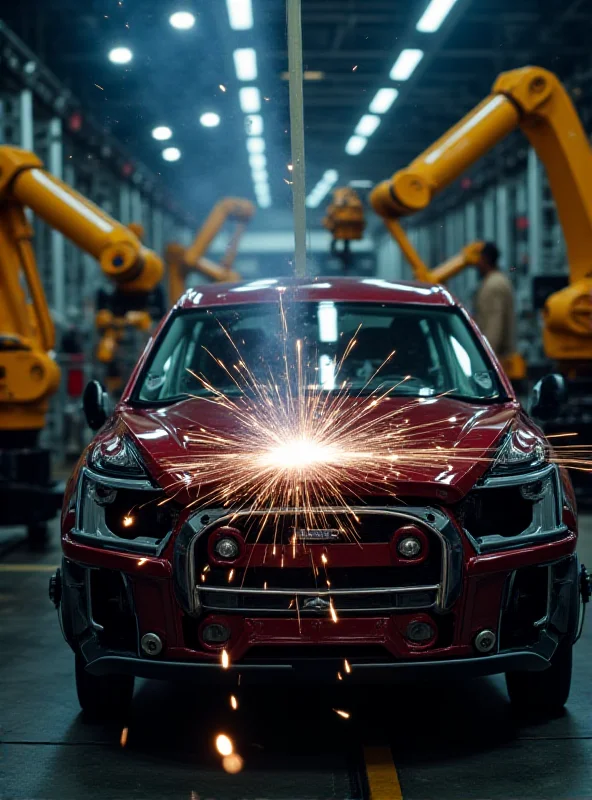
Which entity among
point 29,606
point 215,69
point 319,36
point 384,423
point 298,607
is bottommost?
point 29,606

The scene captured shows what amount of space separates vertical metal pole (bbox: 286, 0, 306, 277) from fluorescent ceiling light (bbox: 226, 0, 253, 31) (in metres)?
3.77

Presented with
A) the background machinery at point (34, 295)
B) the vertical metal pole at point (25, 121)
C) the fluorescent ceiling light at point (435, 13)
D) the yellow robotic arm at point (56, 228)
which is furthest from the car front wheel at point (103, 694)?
the vertical metal pole at point (25, 121)

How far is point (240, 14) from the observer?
10828 mm

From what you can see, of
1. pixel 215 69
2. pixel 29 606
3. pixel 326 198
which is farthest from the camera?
pixel 326 198

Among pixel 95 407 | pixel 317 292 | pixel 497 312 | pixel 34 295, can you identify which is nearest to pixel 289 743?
pixel 95 407

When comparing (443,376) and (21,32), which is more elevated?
(21,32)

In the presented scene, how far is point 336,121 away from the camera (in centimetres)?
2177

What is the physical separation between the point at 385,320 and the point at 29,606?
2614 mm

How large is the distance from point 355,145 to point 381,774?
20773 mm

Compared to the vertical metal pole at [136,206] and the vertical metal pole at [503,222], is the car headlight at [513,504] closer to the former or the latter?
the vertical metal pole at [503,222]

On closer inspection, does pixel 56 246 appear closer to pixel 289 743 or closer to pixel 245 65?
pixel 245 65

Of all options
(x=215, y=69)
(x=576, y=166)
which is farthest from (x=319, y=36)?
(x=576, y=166)

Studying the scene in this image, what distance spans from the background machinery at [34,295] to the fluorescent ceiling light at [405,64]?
830 centimetres

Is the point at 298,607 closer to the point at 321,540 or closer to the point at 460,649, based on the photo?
the point at 321,540
